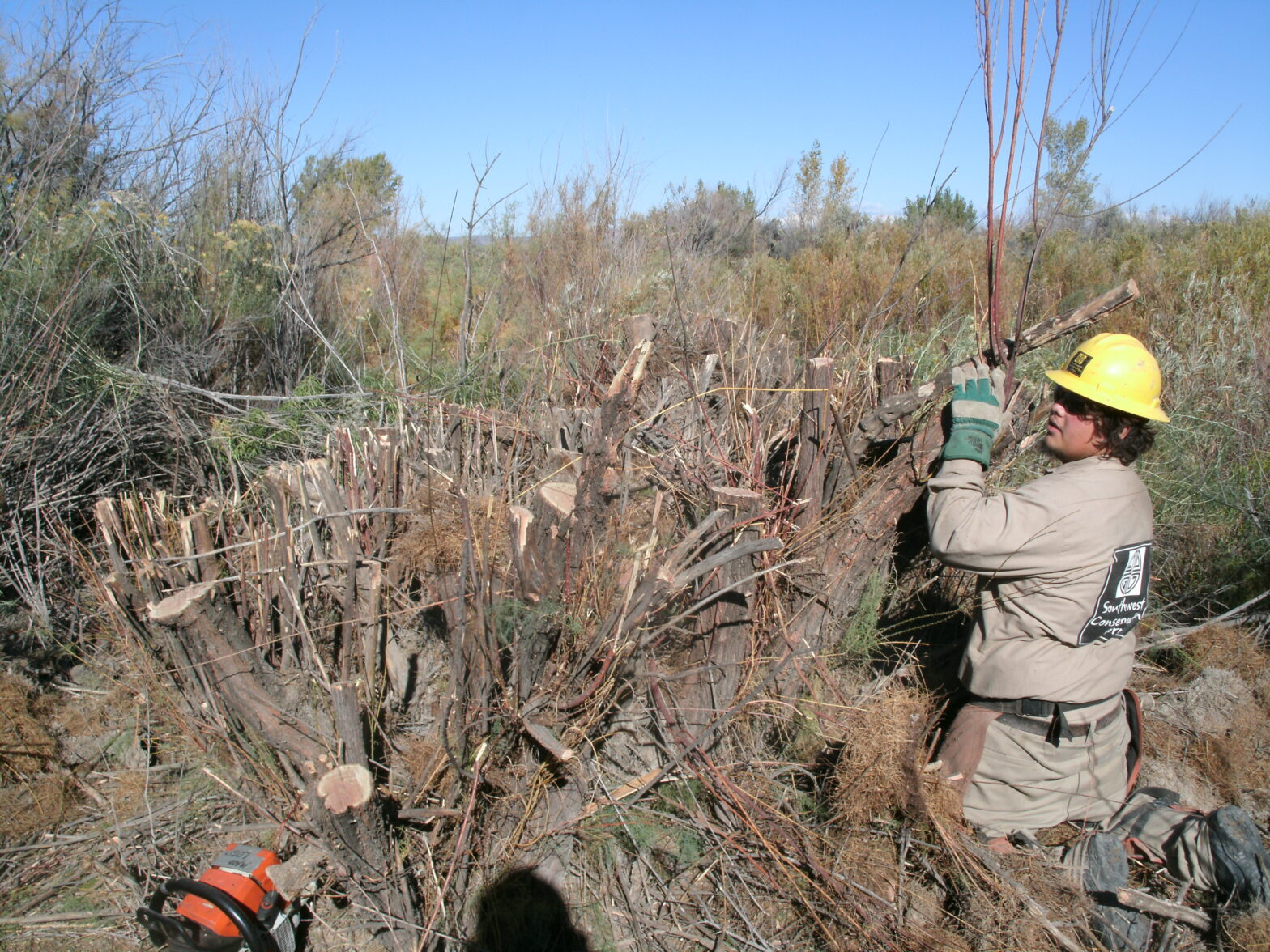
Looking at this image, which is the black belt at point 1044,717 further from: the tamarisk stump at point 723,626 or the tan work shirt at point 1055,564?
the tamarisk stump at point 723,626

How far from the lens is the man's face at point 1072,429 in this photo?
2355 millimetres

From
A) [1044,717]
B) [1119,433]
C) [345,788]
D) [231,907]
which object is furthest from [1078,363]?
[231,907]

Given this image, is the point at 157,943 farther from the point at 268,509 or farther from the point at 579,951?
the point at 268,509

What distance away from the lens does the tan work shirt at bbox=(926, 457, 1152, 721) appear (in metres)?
2.26

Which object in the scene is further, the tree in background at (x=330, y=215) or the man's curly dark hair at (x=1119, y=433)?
the tree in background at (x=330, y=215)

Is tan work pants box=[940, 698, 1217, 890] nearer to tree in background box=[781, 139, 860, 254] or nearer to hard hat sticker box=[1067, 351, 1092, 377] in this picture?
hard hat sticker box=[1067, 351, 1092, 377]

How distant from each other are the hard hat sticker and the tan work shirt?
0.29 m

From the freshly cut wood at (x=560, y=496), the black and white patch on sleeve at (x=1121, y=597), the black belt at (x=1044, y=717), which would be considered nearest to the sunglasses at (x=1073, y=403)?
the black and white patch on sleeve at (x=1121, y=597)

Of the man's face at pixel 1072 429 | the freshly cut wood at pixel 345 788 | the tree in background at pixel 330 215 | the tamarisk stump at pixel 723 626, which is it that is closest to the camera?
the freshly cut wood at pixel 345 788

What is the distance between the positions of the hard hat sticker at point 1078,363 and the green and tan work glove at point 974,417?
0.23 metres

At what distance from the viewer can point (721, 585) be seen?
2.54 metres

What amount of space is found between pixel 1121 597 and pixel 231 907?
2.83 metres

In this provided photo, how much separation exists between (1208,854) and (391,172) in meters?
13.5

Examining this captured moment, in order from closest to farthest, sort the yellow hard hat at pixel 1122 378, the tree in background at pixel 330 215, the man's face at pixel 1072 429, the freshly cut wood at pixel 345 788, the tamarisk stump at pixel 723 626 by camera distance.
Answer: the freshly cut wood at pixel 345 788
the yellow hard hat at pixel 1122 378
the man's face at pixel 1072 429
the tamarisk stump at pixel 723 626
the tree in background at pixel 330 215
